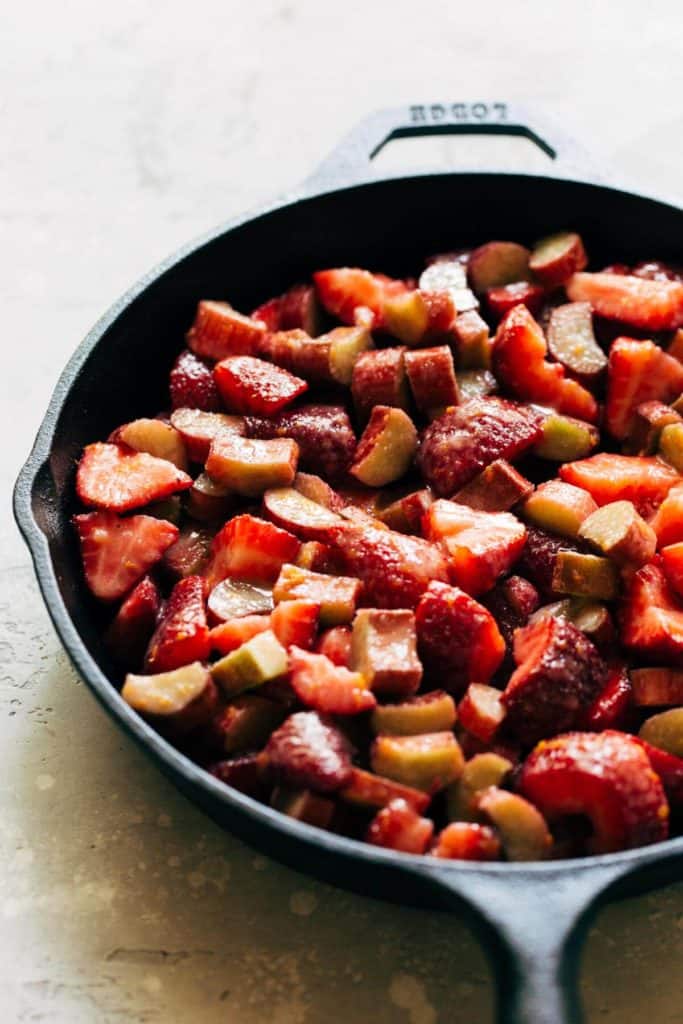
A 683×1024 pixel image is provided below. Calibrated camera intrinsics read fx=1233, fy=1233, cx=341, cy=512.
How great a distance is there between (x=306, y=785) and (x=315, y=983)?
410mm

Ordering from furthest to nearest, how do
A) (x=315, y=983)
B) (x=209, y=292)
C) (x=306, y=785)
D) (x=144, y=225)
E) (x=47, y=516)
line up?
1. (x=144, y=225)
2. (x=209, y=292)
3. (x=47, y=516)
4. (x=315, y=983)
5. (x=306, y=785)

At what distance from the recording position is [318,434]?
8.23 feet

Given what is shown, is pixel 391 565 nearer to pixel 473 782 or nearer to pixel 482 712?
pixel 482 712

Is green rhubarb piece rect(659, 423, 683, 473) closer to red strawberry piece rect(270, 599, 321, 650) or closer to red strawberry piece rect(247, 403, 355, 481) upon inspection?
red strawberry piece rect(247, 403, 355, 481)

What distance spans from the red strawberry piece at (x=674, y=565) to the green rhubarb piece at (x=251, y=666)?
73cm

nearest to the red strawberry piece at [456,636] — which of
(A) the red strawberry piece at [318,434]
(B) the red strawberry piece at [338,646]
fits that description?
(B) the red strawberry piece at [338,646]

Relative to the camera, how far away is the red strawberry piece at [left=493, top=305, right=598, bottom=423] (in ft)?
8.48

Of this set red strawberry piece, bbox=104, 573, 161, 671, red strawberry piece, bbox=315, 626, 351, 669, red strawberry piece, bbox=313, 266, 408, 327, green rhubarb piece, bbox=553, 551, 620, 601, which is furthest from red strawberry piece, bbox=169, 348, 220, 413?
green rhubarb piece, bbox=553, 551, 620, 601

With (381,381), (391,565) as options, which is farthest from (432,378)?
(391,565)

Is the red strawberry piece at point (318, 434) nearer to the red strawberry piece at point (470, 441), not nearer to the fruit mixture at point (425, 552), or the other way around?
the fruit mixture at point (425, 552)

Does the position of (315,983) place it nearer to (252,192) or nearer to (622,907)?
(622,907)

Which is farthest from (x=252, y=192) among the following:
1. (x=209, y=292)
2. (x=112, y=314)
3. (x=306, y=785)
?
(x=306, y=785)

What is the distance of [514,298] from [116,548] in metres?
1.06

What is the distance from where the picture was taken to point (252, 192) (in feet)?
11.5
